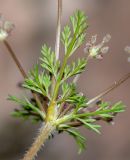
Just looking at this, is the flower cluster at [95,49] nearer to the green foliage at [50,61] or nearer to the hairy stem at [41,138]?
the green foliage at [50,61]

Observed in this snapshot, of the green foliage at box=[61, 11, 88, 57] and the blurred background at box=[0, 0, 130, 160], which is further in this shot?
the blurred background at box=[0, 0, 130, 160]

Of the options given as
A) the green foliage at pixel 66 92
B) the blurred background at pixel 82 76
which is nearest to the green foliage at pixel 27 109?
the green foliage at pixel 66 92

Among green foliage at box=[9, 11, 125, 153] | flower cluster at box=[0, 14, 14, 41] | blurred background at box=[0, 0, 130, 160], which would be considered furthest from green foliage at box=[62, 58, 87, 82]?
blurred background at box=[0, 0, 130, 160]

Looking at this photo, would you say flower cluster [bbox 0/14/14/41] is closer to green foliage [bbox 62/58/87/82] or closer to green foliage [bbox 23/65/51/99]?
green foliage [bbox 23/65/51/99]

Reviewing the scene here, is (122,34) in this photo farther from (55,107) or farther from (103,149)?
(55,107)

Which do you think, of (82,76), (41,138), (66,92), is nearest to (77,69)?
→ (66,92)
